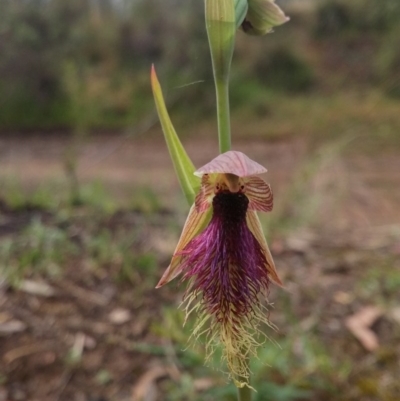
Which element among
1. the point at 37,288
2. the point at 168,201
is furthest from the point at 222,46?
the point at 168,201

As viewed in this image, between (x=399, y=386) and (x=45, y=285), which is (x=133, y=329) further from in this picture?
(x=399, y=386)

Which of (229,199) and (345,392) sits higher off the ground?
(229,199)

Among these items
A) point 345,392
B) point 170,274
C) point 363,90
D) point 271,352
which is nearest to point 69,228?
point 271,352

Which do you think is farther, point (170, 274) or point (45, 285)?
point (45, 285)

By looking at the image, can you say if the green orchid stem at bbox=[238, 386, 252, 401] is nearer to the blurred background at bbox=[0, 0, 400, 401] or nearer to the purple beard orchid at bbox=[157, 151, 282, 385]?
the purple beard orchid at bbox=[157, 151, 282, 385]

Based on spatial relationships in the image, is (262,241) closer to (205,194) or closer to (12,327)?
(205,194)

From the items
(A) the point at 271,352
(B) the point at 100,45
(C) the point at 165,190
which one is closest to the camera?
(A) the point at 271,352

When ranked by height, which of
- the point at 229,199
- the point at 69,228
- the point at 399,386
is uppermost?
the point at 229,199
